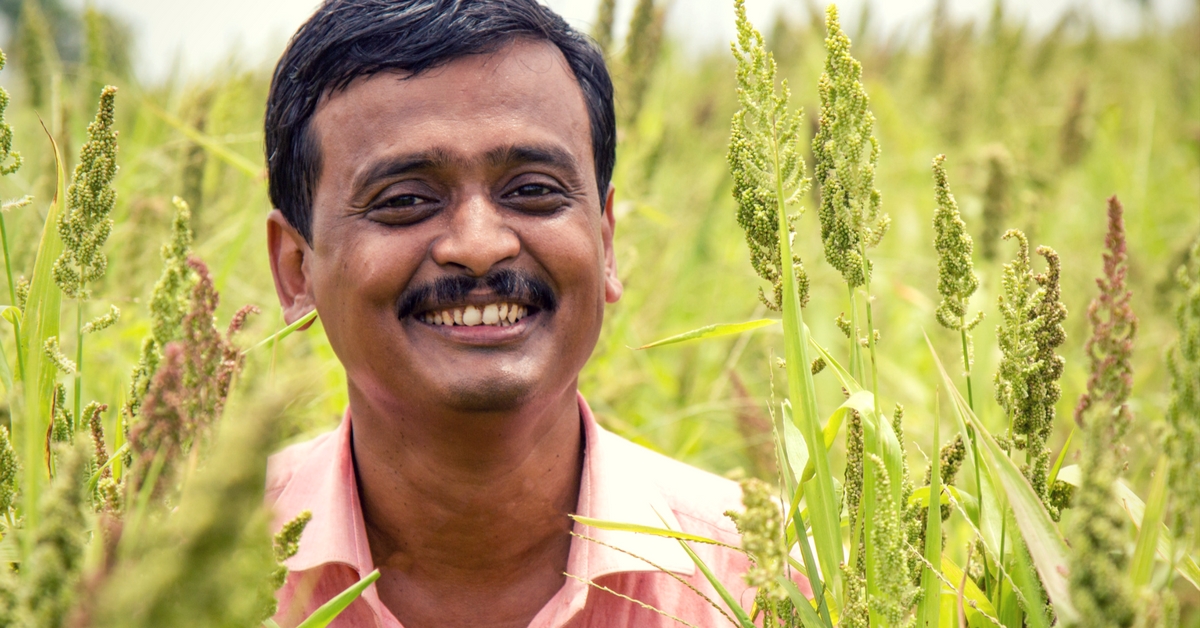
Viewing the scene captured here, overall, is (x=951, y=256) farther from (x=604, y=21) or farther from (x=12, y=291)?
(x=604, y=21)

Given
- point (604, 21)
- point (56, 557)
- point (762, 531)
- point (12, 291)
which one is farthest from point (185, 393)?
point (604, 21)

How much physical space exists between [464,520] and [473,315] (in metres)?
0.45

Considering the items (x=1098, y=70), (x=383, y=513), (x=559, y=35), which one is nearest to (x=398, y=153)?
(x=559, y=35)

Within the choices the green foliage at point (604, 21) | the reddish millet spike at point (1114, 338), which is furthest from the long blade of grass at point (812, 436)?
the green foliage at point (604, 21)

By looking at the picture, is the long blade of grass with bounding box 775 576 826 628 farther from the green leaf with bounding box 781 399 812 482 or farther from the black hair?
the black hair

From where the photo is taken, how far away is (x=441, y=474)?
1.92m

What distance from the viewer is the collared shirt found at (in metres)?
1.85

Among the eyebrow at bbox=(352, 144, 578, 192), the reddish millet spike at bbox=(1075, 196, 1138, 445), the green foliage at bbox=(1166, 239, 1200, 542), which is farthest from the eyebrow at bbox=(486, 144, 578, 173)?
the green foliage at bbox=(1166, 239, 1200, 542)

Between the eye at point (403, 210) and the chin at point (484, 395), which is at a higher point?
the eye at point (403, 210)

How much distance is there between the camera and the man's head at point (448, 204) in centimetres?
173

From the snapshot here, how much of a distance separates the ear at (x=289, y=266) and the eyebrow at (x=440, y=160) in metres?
0.35

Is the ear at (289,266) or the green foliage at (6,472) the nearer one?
the green foliage at (6,472)

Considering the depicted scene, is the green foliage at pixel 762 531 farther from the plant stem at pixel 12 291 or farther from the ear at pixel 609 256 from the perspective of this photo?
the ear at pixel 609 256

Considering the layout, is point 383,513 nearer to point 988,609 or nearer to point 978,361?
point 988,609
